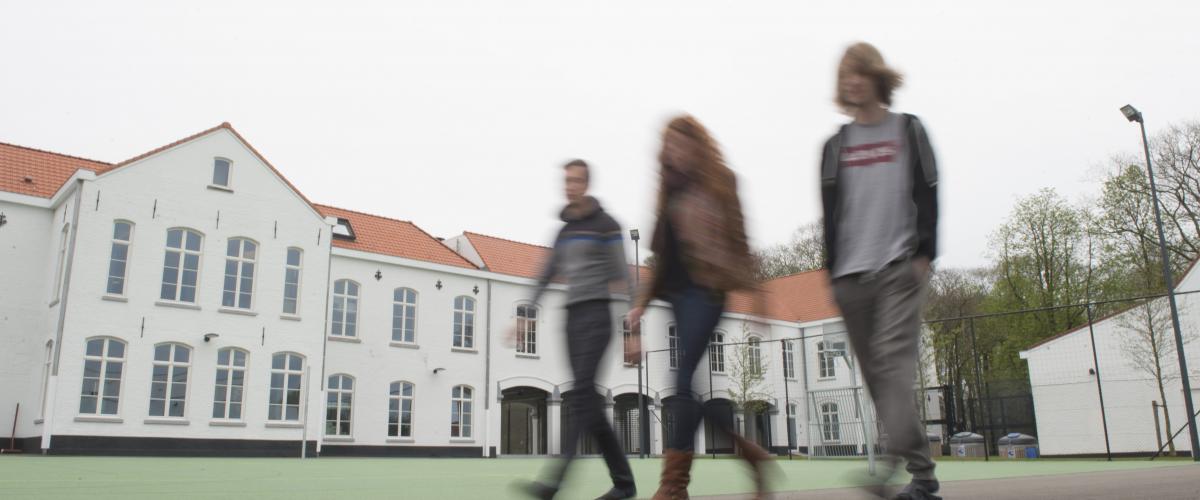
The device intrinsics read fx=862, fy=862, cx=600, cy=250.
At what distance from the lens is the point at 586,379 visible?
13.6 feet

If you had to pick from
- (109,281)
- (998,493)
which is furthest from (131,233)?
(998,493)

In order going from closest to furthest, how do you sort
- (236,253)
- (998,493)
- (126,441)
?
(998,493) → (126,441) → (236,253)

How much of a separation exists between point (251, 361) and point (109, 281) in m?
3.86

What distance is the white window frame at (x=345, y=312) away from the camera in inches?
996

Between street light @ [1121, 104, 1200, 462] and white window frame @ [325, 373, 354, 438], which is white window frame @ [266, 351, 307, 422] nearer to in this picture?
white window frame @ [325, 373, 354, 438]

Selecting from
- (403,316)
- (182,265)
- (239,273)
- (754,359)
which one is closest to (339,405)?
(403,316)

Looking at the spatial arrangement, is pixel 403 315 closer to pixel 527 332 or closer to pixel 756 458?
pixel 527 332

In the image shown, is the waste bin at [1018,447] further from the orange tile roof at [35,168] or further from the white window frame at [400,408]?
the orange tile roof at [35,168]

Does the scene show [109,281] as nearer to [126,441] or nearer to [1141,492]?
[126,441]

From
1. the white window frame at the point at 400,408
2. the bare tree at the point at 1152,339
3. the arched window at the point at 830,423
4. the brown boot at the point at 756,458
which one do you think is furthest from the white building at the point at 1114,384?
the brown boot at the point at 756,458

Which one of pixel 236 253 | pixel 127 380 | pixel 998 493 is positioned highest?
pixel 236 253

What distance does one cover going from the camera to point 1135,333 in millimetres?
25375

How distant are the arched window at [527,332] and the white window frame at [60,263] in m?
13.2

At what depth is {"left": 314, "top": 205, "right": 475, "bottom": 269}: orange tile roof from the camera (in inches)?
1066
